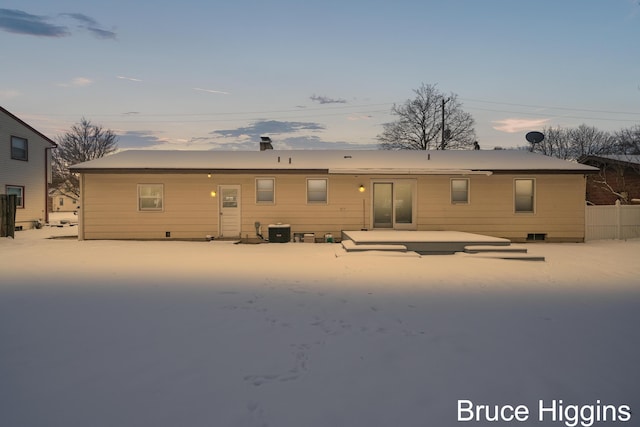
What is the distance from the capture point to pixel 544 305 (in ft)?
21.0

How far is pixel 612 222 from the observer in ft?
55.7

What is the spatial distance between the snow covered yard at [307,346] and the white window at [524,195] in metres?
7.40

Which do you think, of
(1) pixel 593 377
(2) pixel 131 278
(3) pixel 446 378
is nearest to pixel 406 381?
(3) pixel 446 378

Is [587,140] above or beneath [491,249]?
above

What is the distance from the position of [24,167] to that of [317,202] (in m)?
19.0

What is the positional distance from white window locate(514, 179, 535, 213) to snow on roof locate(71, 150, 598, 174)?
2.11ft

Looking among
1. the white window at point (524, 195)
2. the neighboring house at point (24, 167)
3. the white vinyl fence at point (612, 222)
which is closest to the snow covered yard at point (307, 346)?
the white window at point (524, 195)

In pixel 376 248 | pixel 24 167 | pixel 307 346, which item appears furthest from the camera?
pixel 24 167

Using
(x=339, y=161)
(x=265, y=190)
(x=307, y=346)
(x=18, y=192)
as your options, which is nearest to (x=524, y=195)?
(x=339, y=161)

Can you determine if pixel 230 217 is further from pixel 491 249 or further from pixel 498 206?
pixel 498 206

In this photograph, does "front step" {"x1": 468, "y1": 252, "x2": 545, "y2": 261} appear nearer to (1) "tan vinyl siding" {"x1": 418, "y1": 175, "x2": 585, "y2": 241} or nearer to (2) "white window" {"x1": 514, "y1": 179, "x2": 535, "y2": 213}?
(1) "tan vinyl siding" {"x1": 418, "y1": 175, "x2": 585, "y2": 241}

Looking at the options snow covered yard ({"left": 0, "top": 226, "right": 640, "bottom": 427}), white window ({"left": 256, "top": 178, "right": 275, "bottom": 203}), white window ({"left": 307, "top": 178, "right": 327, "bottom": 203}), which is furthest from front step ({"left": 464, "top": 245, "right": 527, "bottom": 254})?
white window ({"left": 256, "top": 178, "right": 275, "bottom": 203})

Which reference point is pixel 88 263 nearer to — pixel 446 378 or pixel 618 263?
pixel 446 378

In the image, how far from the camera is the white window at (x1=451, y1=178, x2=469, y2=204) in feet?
53.0
